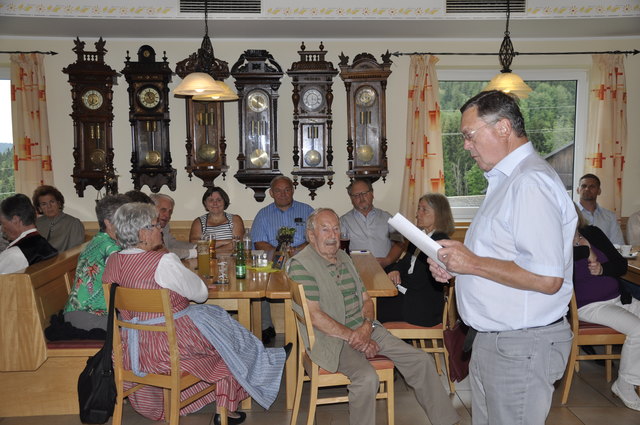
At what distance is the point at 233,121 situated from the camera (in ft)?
18.3

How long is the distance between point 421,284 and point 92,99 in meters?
3.75

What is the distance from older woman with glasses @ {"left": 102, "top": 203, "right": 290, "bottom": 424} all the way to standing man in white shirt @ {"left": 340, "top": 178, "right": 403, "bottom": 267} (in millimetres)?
1679

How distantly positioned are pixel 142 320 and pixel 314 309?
77 cm

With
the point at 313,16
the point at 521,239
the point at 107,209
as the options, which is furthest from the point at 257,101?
the point at 521,239

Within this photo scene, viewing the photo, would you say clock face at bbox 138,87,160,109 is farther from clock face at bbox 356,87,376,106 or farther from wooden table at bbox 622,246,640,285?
wooden table at bbox 622,246,640,285

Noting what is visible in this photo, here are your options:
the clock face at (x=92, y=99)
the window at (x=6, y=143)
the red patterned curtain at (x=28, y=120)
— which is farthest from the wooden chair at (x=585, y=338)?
the window at (x=6, y=143)

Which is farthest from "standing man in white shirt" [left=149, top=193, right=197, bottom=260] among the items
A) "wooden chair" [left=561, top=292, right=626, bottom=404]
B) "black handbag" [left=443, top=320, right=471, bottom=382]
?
"wooden chair" [left=561, top=292, right=626, bottom=404]

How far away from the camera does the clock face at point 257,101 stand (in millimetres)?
5453

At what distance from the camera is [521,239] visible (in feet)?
4.92

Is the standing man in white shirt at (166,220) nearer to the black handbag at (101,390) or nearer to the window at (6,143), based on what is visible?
the black handbag at (101,390)

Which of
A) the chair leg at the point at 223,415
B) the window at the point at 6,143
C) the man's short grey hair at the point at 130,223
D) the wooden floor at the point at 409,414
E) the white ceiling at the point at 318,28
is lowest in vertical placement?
the wooden floor at the point at 409,414

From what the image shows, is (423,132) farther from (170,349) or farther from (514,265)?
→ (514,265)

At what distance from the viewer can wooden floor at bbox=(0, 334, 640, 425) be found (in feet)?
9.86

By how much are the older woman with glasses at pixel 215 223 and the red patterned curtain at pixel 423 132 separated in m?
1.75
